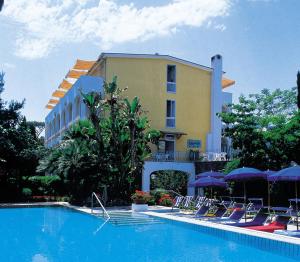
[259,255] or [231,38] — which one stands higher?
[231,38]

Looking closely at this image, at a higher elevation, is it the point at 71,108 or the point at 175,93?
the point at 175,93

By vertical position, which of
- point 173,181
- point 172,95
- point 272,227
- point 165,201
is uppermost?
point 172,95

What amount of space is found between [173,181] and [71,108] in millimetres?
12463

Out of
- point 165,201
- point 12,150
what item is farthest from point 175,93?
point 12,150

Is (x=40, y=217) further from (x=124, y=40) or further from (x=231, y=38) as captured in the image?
(x=231, y=38)

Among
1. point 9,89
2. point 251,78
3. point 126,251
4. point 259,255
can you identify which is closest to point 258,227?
point 259,255

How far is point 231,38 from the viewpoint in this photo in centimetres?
1900

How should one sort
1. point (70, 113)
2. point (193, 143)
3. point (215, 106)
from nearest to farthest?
point (193, 143), point (215, 106), point (70, 113)

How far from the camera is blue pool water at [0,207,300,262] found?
12.2 meters

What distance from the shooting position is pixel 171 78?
35094mm

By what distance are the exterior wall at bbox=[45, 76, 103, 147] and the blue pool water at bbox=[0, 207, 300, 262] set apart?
10989mm

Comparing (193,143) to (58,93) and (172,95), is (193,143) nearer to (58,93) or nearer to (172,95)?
(172,95)

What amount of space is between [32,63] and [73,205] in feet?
32.0

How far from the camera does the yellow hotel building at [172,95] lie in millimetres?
32844
